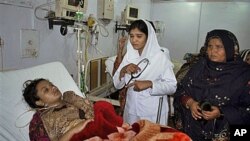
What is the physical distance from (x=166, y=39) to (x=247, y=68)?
3692 millimetres

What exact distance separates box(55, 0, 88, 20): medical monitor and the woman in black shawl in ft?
4.11

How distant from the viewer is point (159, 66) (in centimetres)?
178

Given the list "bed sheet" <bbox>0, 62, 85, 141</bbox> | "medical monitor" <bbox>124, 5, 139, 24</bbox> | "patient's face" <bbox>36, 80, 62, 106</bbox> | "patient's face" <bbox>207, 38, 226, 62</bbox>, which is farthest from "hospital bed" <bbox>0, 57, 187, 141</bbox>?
"medical monitor" <bbox>124, 5, 139, 24</bbox>

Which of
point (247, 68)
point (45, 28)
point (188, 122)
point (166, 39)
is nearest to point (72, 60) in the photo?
point (45, 28)

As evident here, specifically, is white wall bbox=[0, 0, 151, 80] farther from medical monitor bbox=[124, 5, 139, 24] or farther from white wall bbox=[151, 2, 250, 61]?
white wall bbox=[151, 2, 250, 61]

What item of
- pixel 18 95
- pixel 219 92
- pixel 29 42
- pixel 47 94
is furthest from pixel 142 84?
pixel 29 42

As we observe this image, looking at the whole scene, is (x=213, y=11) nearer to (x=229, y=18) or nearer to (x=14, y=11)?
(x=229, y=18)

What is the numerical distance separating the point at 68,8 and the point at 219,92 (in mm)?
1469

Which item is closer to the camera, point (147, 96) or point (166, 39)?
point (147, 96)

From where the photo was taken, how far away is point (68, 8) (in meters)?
2.08

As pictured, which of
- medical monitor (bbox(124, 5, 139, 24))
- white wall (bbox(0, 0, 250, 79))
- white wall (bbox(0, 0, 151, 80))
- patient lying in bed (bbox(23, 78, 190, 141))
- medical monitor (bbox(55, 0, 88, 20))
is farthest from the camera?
medical monitor (bbox(124, 5, 139, 24))

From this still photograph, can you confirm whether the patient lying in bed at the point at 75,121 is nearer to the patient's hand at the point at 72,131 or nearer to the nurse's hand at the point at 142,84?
the patient's hand at the point at 72,131

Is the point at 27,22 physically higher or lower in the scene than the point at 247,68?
higher

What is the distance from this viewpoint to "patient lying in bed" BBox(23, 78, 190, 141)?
1.18 meters
